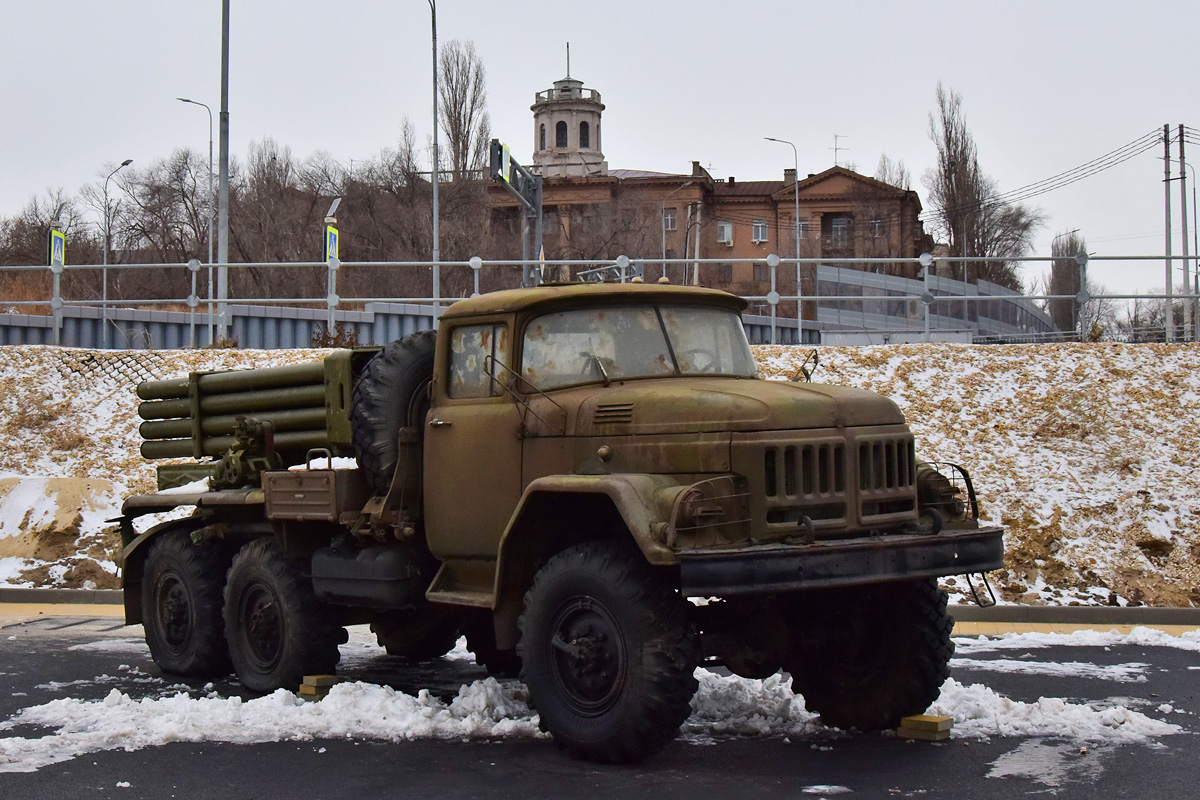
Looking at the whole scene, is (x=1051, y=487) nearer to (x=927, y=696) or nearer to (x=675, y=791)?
(x=927, y=696)

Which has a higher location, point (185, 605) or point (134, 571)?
point (134, 571)

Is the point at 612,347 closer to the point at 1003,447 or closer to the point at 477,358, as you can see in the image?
the point at 477,358

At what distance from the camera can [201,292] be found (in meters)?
51.7

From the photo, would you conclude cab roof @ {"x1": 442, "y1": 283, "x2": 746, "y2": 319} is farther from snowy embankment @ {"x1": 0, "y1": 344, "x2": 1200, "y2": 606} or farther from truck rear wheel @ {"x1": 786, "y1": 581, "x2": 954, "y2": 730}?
snowy embankment @ {"x1": 0, "y1": 344, "x2": 1200, "y2": 606}

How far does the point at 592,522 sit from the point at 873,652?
6.01ft

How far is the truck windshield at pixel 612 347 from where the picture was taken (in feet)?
26.9

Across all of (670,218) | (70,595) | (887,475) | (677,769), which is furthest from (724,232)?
(677,769)

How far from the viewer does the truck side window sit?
331 inches

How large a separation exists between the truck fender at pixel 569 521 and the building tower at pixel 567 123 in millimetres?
111424

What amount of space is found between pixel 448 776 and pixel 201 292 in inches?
1854

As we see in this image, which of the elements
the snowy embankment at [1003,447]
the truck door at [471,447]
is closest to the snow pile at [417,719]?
the truck door at [471,447]

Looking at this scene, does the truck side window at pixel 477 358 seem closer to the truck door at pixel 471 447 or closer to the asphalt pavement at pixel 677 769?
the truck door at pixel 471 447

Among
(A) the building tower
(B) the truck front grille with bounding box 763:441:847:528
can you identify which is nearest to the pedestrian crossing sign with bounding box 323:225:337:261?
(B) the truck front grille with bounding box 763:441:847:528

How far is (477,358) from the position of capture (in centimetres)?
860
